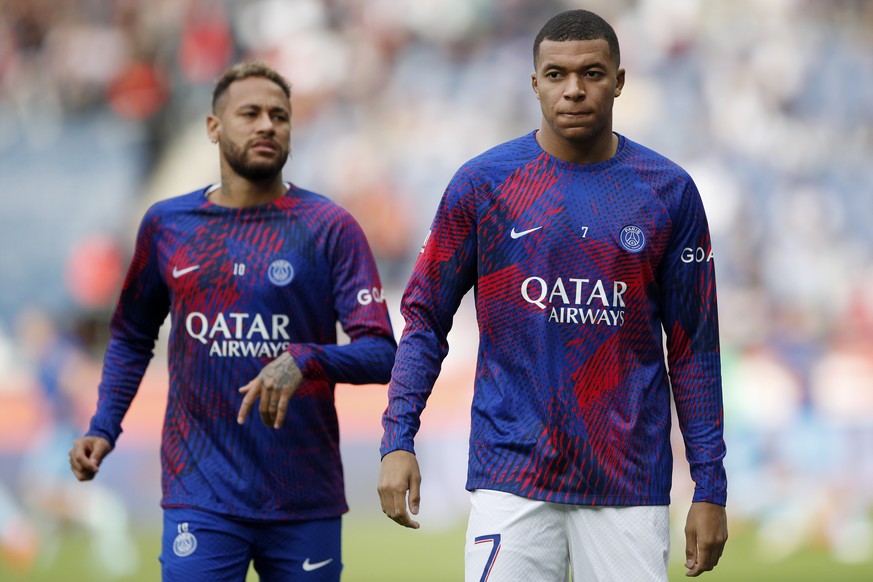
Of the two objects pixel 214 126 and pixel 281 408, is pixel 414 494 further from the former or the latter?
pixel 214 126

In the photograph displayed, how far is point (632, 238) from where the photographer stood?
315 cm

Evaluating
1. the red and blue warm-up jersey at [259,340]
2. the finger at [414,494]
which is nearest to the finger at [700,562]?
the finger at [414,494]

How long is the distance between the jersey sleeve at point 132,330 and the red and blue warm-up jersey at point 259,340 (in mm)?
26

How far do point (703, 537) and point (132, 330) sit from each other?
2166mm

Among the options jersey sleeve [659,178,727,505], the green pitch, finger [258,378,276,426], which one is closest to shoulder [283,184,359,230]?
finger [258,378,276,426]

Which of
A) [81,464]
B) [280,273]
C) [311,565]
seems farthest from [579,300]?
[81,464]

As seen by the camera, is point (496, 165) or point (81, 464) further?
point (81, 464)

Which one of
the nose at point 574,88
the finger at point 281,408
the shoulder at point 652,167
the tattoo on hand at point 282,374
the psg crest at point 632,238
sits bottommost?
the finger at point 281,408

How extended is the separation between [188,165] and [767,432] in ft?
14.5

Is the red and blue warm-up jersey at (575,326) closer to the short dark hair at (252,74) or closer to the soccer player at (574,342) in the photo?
the soccer player at (574,342)

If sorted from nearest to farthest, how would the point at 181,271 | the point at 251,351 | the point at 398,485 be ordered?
the point at 398,485, the point at 251,351, the point at 181,271

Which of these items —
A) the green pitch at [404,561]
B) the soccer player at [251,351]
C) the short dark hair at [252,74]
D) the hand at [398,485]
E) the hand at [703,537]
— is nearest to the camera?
the hand at [398,485]

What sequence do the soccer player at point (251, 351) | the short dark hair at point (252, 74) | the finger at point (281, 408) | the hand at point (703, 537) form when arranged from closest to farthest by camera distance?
the hand at point (703, 537), the finger at point (281, 408), the soccer player at point (251, 351), the short dark hair at point (252, 74)

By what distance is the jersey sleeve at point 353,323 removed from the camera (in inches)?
151
